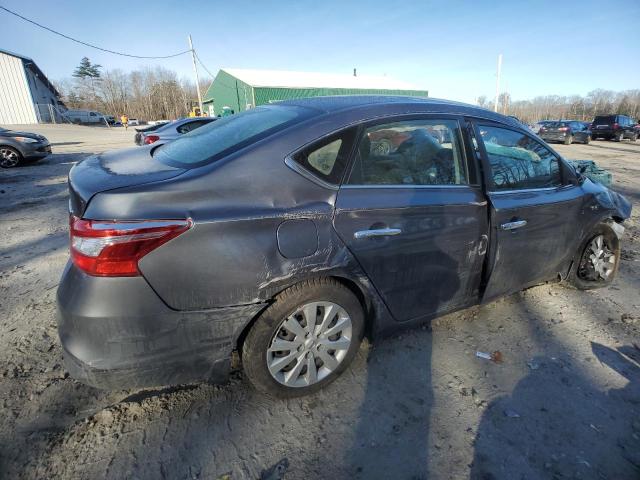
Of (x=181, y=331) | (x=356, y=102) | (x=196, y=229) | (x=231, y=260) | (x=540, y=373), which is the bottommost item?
(x=540, y=373)

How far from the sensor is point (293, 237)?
1822 mm

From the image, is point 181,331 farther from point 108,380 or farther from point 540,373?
point 540,373

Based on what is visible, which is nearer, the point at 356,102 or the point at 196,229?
the point at 196,229

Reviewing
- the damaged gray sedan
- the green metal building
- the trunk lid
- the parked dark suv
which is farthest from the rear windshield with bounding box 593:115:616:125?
the trunk lid

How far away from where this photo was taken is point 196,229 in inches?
63.9

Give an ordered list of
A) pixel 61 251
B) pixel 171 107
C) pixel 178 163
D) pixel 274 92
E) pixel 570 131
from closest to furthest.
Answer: pixel 178 163 → pixel 61 251 → pixel 570 131 → pixel 274 92 → pixel 171 107

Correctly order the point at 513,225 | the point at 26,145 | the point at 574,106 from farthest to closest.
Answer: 1. the point at 574,106
2. the point at 26,145
3. the point at 513,225

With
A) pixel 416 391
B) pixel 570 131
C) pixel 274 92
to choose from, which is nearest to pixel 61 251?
pixel 416 391

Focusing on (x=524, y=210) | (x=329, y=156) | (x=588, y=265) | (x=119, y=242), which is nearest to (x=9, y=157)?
(x=119, y=242)

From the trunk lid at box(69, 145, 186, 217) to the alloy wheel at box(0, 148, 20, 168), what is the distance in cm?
1146

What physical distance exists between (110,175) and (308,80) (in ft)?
122

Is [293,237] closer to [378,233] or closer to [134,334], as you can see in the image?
[378,233]

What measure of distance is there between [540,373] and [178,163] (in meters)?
2.66

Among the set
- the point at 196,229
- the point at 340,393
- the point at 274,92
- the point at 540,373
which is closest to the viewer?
the point at 196,229
